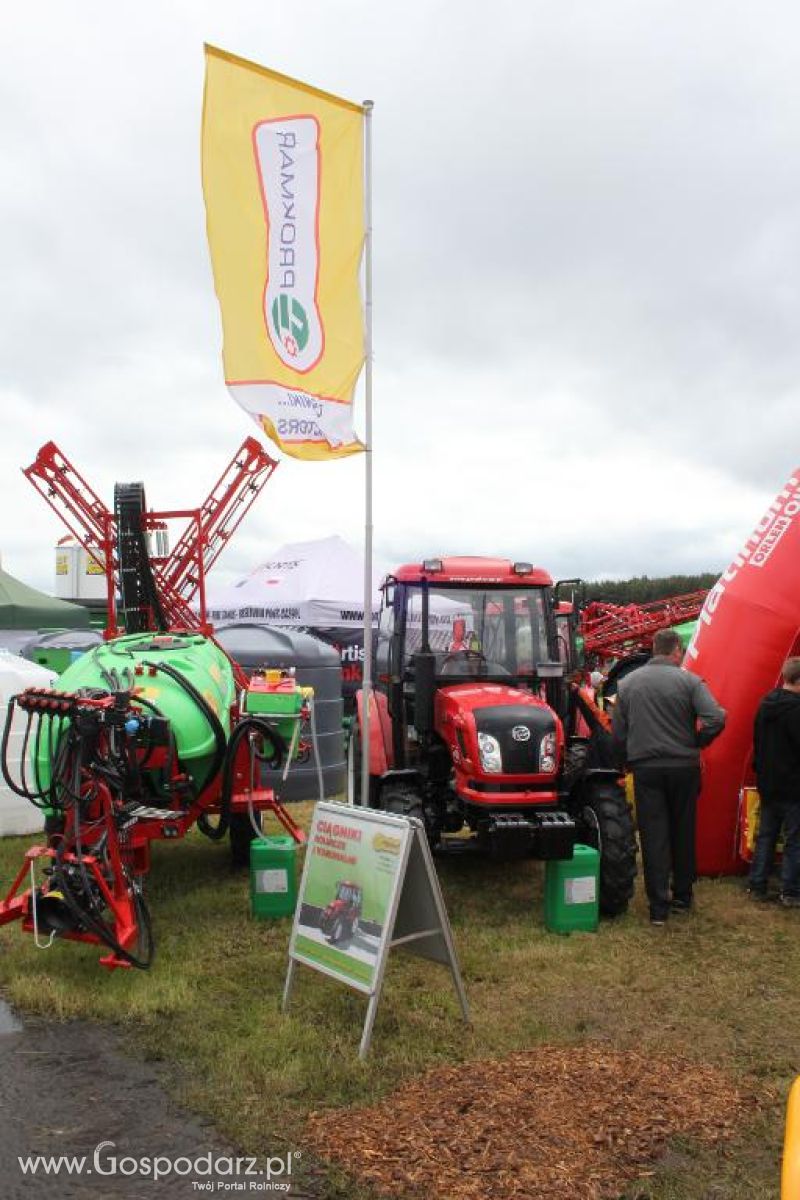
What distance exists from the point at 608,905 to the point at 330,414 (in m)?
3.61

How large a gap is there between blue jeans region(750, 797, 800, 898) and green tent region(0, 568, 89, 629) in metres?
14.5

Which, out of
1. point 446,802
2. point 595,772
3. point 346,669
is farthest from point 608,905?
point 346,669

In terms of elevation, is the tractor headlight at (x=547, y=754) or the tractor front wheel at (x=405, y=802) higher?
the tractor headlight at (x=547, y=754)

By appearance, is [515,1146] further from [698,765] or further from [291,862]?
[698,765]

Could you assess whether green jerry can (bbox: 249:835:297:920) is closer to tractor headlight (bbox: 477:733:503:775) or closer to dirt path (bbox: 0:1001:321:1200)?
tractor headlight (bbox: 477:733:503:775)

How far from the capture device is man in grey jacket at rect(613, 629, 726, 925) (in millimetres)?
5910

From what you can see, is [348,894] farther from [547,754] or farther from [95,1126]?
[547,754]

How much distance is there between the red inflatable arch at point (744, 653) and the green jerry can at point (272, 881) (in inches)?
117

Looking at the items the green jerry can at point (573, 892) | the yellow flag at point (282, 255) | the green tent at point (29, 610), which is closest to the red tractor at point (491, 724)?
the green jerry can at point (573, 892)

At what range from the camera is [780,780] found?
241 inches

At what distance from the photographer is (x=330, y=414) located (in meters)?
6.19

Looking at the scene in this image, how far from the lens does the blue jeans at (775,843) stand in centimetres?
620

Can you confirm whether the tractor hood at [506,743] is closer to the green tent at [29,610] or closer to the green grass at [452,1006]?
the green grass at [452,1006]

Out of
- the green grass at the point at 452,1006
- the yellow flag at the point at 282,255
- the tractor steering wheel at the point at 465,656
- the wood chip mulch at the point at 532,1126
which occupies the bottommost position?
the green grass at the point at 452,1006
